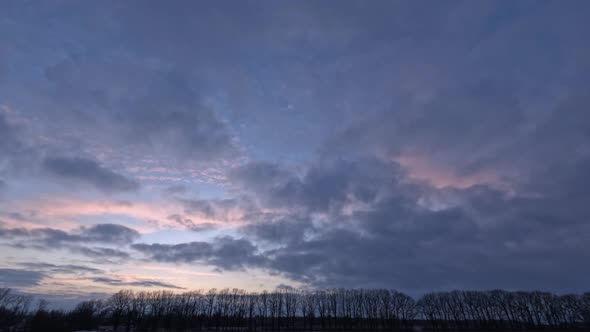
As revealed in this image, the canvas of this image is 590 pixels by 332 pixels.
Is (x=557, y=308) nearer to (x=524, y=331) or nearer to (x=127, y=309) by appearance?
(x=524, y=331)

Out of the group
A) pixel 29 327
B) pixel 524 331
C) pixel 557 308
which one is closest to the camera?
pixel 29 327

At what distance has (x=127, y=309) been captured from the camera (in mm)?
188875

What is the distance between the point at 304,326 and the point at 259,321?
31443 mm

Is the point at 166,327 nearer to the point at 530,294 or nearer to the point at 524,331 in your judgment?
the point at 524,331

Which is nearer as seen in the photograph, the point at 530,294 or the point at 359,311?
the point at 530,294

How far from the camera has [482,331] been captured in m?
163

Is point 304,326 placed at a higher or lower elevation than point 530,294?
lower

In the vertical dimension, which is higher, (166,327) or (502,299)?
(502,299)

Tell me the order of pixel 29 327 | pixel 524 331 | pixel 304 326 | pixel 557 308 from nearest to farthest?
pixel 29 327 → pixel 524 331 → pixel 557 308 → pixel 304 326

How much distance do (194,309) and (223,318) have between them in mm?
19292

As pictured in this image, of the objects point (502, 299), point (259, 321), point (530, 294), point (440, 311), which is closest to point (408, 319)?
point (440, 311)

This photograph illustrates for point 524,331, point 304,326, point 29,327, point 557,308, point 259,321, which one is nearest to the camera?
point 29,327

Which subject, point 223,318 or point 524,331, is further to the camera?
point 223,318

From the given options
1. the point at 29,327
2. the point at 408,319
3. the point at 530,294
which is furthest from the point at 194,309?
the point at 530,294
